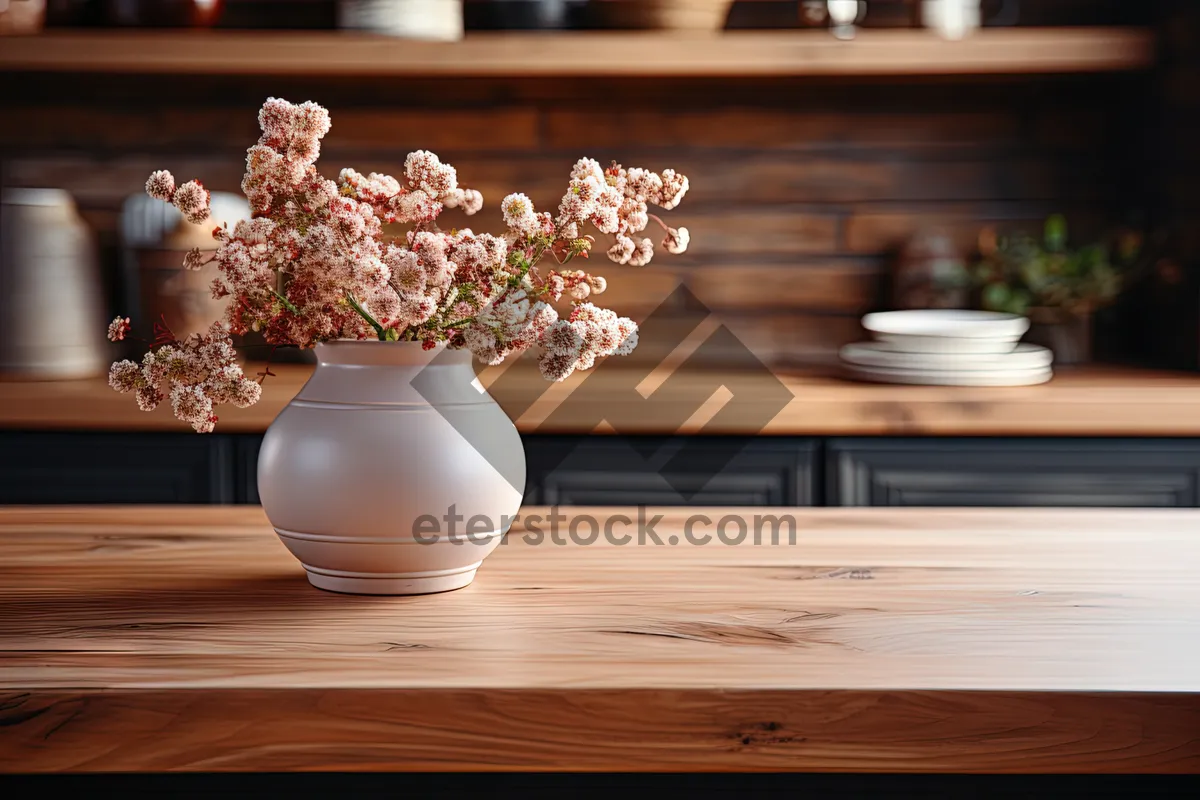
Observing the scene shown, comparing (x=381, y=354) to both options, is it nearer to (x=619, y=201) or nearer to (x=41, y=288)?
(x=619, y=201)

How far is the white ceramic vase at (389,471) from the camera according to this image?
0.84m

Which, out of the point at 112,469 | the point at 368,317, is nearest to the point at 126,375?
the point at 368,317

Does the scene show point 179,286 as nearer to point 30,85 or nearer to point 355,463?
point 30,85

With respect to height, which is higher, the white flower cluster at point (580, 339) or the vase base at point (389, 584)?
→ the white flower cluster at point (580, 339)

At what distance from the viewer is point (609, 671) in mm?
702

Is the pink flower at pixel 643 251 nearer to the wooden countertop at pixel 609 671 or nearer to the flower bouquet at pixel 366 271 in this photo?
the flower bouquet at pixel 366 271

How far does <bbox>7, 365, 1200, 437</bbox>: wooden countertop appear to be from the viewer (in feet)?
5.97

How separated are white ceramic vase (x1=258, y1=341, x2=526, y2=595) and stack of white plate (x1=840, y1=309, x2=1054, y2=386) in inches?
47.5

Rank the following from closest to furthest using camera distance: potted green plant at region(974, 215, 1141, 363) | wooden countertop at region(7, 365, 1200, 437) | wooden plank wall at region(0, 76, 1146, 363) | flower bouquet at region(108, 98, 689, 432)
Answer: flower bouquet at region(108, 98, 689, 432) < wooden countertop at region(7, 365, 1200, 437) < potted green plant at region(974, 215, 1141, 363) < wooden plank wall at region(0, 76, 1146, 363)

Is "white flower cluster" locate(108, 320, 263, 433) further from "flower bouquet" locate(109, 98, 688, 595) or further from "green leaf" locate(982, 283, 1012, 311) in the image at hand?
"green leaf" locate(982, 283, 1012, 311)

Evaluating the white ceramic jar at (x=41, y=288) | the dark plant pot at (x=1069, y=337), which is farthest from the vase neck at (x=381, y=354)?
the dark plant pot at (x=1069, y=337)

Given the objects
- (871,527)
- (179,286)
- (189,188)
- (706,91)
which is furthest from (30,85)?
(871,527)

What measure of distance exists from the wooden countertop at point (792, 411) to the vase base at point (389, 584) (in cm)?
94

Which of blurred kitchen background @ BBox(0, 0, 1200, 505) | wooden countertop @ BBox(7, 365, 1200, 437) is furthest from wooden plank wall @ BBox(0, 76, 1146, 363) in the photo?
wooden countertop @ BBox(7, 365, 1200, 437)
